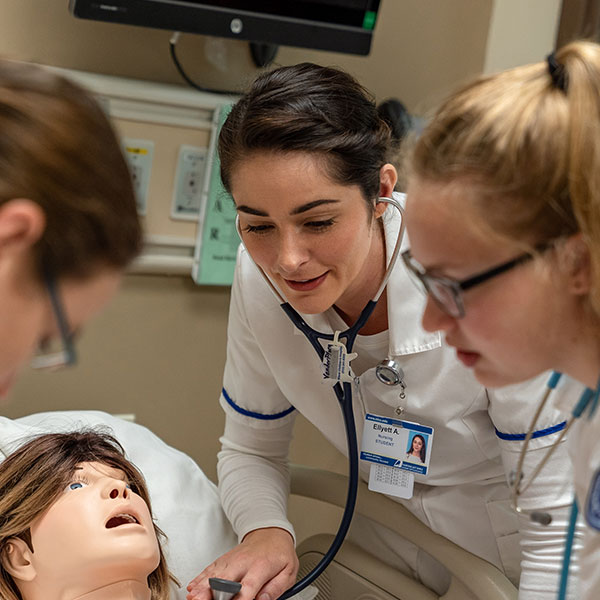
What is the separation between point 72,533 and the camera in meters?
1.69

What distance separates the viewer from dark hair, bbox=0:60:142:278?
2.68 ft

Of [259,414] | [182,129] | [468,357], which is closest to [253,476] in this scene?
[259,414]

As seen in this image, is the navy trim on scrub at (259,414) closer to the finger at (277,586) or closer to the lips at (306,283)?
the finger at (277,586)

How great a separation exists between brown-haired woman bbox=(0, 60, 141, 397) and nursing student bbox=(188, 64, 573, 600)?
0.70m

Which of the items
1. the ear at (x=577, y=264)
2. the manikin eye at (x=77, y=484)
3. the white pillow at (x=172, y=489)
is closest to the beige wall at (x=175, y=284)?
the white pillow at (x=172, y=489)

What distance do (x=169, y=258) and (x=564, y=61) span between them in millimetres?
1778

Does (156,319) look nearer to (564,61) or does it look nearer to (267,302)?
(267,302)

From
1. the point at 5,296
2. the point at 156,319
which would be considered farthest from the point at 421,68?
the point at 5,296

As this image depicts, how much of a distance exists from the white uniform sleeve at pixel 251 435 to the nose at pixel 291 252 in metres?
0.31

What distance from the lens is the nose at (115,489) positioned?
175cm

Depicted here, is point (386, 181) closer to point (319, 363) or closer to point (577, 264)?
point (319, 363)

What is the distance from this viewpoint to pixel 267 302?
189 centimetres

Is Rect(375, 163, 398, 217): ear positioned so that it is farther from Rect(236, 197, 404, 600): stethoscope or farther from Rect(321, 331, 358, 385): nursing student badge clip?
Rect(321, 331, 358, 385): nursing student badge clip

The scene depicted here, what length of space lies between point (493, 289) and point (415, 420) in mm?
839
